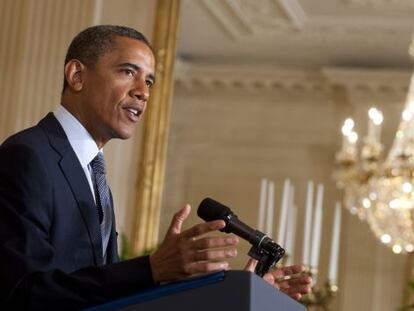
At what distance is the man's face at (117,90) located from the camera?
276cm

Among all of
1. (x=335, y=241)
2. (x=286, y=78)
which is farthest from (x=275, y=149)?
(x=335, y=241)

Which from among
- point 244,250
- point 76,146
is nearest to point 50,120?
point 76,146

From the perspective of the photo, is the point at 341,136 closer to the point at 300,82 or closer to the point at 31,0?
the point at 300,82

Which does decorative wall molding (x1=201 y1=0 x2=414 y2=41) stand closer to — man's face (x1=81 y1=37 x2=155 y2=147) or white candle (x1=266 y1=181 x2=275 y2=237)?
white candle (x1=266 y1=181 x2=275 y2=237)

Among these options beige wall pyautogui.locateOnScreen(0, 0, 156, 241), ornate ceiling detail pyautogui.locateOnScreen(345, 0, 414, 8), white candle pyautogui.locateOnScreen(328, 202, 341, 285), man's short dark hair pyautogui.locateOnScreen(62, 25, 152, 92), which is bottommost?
white candle pyautogui.locateOnScreen(328, 202, 341, 285)

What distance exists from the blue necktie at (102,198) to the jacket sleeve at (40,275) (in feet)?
0.92

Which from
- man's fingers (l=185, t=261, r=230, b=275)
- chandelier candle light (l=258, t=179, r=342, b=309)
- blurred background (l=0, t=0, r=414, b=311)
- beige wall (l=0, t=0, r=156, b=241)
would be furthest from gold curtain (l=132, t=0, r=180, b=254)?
man's fingers (l=185, t=261, r=230, b=275)

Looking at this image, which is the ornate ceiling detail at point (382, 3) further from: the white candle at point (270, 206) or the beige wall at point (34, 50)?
the beige wall at point (34, 50)

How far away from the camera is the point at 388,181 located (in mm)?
10047

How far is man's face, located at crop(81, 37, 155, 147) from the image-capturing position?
2.76 m

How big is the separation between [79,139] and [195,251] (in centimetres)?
60

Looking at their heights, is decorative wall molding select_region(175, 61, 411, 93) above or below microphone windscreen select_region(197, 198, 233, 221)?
above

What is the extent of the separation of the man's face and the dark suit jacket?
0.08 m

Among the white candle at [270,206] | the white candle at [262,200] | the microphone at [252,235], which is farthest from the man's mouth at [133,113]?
the white candle at [262,200]
